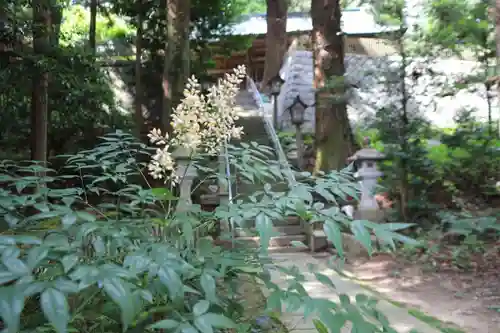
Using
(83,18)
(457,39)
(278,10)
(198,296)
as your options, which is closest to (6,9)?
(198,296)

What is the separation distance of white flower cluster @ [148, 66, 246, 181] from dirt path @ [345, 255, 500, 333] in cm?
277

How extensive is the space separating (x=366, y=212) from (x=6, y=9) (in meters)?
5.81

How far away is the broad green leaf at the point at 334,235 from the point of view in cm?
127

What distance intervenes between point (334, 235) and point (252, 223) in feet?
2.18

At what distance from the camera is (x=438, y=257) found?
5.56 m

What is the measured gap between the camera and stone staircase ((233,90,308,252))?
2.11m

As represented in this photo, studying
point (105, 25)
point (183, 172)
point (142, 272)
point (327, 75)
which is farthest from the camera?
point (105, 25)

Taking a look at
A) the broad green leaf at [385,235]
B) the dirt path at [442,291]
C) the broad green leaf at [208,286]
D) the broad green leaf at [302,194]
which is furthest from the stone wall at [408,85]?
the broad green leaf at [208,286]

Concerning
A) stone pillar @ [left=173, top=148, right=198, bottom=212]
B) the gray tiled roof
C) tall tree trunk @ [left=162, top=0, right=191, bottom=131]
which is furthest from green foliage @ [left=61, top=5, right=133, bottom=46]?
stone pillar @ [left=173, top=148, right=198, bottom=212]

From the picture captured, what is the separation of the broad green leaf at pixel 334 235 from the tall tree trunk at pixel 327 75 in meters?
6.56

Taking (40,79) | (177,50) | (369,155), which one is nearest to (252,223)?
(40,79)

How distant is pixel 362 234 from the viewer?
1306mm

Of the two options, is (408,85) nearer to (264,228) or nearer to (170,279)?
(264,228)

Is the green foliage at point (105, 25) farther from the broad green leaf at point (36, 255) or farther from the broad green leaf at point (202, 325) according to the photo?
the broad green leaf at point (202, 325)
